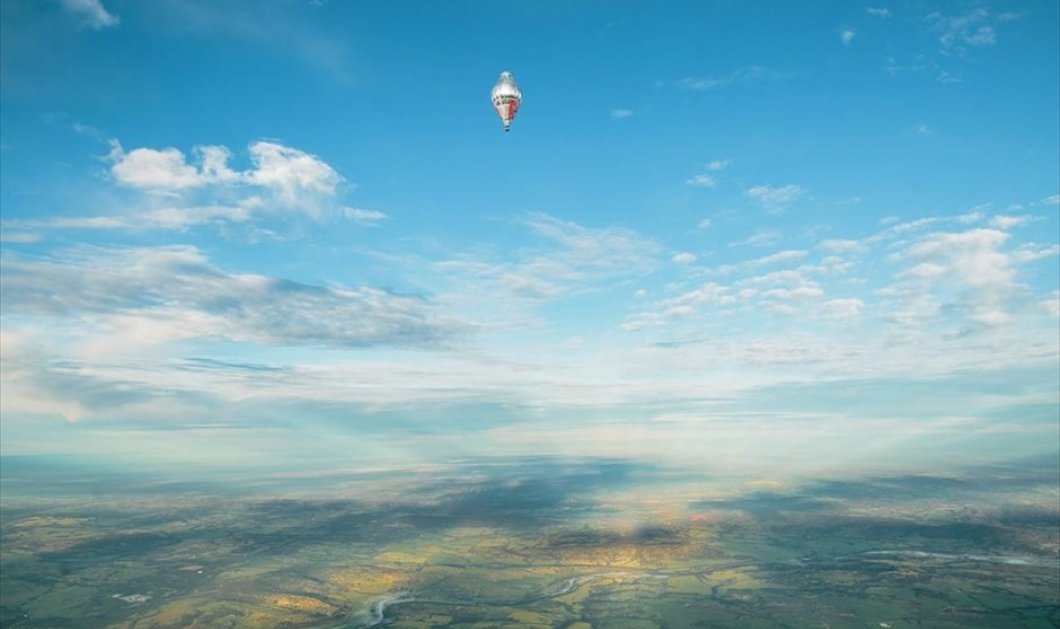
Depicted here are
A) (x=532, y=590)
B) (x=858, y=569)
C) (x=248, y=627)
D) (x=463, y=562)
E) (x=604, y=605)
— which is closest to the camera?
(x=248, y=627)

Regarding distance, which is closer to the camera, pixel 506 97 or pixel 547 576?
pixel 506 97

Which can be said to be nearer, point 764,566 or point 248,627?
point 248,627

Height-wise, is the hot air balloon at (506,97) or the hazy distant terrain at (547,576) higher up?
the hot air balloon at (506,97)

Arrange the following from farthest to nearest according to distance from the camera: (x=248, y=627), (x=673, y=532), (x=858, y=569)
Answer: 1. (x=673, y=532)
2. (x=858, y=569)
3. (x=248, y=627)

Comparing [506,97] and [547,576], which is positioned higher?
[506,97]

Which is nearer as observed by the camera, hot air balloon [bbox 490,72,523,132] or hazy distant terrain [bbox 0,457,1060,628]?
hot air balloon [bbox 490,72,523,132]

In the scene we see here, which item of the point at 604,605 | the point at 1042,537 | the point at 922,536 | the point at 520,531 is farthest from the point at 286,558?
the point at 1042,537

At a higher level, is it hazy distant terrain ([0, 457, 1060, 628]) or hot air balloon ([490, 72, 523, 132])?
hot air balloon ([490, 72, 523, 132])

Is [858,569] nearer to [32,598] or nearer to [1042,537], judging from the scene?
[1042,537]
